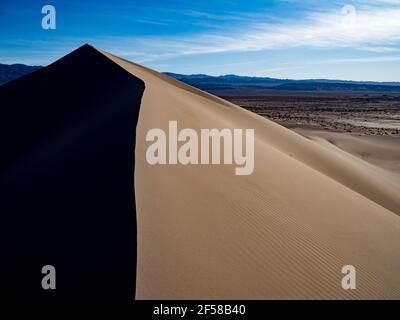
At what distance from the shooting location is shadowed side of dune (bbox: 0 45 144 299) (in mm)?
3674

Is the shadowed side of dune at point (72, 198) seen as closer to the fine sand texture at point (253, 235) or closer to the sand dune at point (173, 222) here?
the sand dune at point (173, 222)

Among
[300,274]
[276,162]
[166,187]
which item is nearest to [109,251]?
[166,187]

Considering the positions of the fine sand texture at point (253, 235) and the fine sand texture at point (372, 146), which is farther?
the fine sand texture at point (372, 146)

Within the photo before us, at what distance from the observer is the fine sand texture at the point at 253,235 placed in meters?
3.73

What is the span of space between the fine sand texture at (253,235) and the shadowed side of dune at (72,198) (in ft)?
0.74

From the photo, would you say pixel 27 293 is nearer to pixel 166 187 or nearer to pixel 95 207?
pixel 95 207

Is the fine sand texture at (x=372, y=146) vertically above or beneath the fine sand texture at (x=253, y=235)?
above

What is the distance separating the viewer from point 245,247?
4289 mm

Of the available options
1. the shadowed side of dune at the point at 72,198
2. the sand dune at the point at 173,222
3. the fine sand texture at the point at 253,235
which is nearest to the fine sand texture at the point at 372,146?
the fine sand texture at the point at 253,235

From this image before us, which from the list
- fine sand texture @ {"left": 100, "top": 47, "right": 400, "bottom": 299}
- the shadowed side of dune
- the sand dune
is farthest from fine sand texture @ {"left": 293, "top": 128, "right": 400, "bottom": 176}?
the shadowed side of dune

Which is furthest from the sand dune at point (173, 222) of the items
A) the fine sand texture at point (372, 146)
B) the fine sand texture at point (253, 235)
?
the fine sand texture at point (372, 146)

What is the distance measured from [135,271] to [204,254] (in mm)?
817

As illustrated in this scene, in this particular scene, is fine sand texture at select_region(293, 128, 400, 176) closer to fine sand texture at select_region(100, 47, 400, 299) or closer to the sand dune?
fine sand texture at select_region(100, 47, 400, 299)
